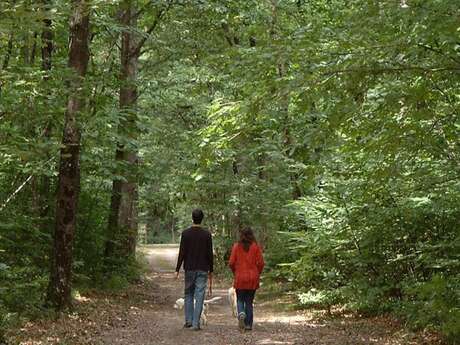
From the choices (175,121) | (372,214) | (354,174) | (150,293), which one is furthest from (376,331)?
(175,121)

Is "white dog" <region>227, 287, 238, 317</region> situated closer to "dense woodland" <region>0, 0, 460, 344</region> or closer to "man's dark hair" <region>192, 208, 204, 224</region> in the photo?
"dense woodland" <region>0, 0, 460, 344</region>

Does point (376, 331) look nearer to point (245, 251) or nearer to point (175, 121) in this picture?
point (245, 251)

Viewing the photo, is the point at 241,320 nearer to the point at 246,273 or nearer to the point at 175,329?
the point at 246,273

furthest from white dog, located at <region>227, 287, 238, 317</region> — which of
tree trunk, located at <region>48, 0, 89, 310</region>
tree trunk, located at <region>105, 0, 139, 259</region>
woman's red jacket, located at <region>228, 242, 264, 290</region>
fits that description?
tree trunk, located at <region>105, 0, 139, 259</region>

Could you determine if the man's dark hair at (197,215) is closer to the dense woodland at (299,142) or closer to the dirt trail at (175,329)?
the dense woodland at (299,142)

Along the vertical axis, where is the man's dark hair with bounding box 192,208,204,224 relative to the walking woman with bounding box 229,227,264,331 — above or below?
above

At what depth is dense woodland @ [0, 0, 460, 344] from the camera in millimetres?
6895

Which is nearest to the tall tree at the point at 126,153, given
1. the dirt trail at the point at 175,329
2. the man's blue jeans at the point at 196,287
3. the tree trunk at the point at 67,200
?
the dirt trail at the point at 175,329

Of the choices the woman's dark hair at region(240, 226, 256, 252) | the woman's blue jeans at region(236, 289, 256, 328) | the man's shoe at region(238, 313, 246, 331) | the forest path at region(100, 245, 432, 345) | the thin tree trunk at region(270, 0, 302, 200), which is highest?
the thin tree trunk at region(270, 0, 302, 200)

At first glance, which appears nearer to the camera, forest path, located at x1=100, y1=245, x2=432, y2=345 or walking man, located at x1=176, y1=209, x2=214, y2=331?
forest path, located at x1=100, y1=245, x2=432, y2=345

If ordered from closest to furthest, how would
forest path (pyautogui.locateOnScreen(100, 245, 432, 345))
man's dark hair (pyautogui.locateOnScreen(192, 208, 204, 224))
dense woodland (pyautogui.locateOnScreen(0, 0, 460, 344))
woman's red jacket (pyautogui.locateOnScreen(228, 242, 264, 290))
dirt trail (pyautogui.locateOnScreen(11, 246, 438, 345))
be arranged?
1. dense woodland (pyautogui.locateOnScreen(0, 0, 460, 344))
2. dirt trail (pyautogui.locateOnScreen(11, 246, 438, 345))
3. forest path (pyautogui.locateOnScreen(100, 245, 432, 345))
4. man's dark hair (pyautogui.locateOnScreen(192, 208, 204, 224))
5. woman's red jacket (pyautogui.locateOnScreen(228, 242, 264, 290))

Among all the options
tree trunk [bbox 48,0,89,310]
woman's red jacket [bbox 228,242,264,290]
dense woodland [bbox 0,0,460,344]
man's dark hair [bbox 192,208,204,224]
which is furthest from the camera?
tree trunk [bbox 48,0,89,310]

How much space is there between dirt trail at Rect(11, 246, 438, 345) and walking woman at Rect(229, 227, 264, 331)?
0.33 metres

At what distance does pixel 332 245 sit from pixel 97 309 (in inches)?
201
